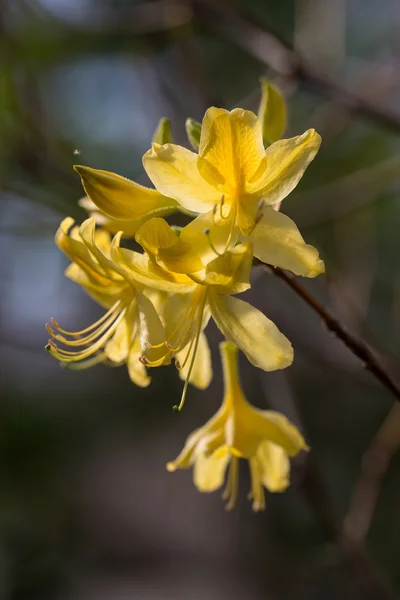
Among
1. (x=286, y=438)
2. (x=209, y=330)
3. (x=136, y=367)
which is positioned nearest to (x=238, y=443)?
(x=286, y=438)

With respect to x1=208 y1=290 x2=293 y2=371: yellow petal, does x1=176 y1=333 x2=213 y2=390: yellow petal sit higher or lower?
lower

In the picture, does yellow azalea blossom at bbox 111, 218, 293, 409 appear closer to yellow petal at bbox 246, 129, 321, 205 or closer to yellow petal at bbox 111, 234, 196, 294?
yellow petal at bbox 111, 234, 196, 294

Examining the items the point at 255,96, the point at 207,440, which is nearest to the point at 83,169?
the point at 207,440

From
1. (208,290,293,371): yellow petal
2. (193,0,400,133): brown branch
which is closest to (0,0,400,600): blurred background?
(193,0,400,133): brown branch

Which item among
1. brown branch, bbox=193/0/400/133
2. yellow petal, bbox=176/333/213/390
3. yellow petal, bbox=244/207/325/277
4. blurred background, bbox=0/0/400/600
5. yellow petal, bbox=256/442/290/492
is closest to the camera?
yellow petal, bbox=244/207/325/277

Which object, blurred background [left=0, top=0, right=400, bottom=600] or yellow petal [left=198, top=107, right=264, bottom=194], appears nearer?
yellow petal [left=198, top=107, right=264, bottom=194]

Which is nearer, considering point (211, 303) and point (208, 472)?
point (211, 303)

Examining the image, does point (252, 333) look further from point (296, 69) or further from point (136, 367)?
point (296, 69)
